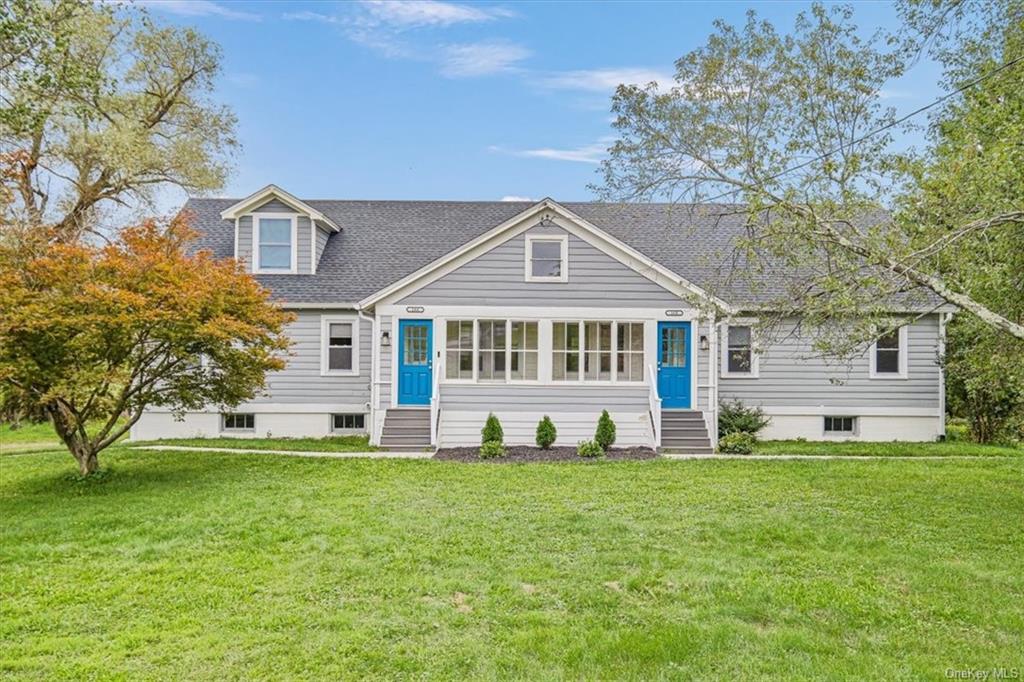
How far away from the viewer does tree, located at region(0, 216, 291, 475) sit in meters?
9.20

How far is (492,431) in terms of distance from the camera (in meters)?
13.1

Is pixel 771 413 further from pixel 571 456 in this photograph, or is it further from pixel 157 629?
pixel 157 629

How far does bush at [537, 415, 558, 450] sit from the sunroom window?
801 centimetres

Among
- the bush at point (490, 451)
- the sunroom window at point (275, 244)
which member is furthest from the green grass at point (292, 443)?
the sunroom window at point (275, 244)

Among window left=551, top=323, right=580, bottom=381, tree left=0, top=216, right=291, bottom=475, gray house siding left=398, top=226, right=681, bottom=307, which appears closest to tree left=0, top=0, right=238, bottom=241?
tree left=0, top=216, right=291, bottom=475

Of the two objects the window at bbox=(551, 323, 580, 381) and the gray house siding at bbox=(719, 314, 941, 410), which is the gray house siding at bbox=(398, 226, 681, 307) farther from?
the gray house siding at bbox=(719, 314, 941, 410)

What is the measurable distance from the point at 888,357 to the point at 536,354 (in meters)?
8.92

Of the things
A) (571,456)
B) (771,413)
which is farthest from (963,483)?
(571,456)

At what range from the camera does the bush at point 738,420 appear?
14.4m

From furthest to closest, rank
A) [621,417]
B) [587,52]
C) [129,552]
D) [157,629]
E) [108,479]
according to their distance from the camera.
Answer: [587,52], [621,417], [108,479], [129,552], [157,629]

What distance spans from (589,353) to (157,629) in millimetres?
10755

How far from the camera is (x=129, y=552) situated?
20.7ft

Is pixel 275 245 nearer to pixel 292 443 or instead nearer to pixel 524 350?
pixel 292 443

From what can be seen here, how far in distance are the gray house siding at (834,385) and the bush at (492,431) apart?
5.92 metres
